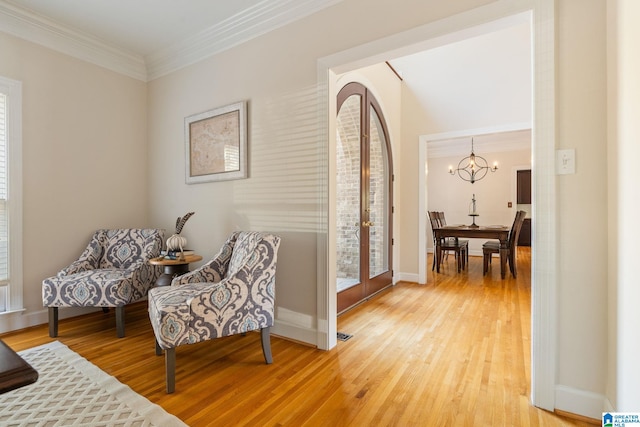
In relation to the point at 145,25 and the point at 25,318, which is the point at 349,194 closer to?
the point at 145,25

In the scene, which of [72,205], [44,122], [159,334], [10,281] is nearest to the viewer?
[159,334]

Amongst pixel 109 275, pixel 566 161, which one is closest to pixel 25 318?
pixel 109 275

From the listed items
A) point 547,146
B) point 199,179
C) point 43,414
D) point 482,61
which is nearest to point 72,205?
point 199,179

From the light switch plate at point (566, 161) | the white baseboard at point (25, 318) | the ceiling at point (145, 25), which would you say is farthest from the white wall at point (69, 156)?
the light switch plate at point (566, 161)

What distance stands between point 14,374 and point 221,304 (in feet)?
3.53

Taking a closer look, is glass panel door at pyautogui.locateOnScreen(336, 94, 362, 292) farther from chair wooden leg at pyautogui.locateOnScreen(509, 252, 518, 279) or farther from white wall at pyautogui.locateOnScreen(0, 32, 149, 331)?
chair wooden leg at pyautogui.locateOnScreen(509, 252, 518, 279)

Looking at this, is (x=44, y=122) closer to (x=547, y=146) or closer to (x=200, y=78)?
(x=200, y=78)

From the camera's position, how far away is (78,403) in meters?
1.72

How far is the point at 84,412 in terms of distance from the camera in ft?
5.39

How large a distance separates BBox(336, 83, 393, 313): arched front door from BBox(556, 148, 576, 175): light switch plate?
204 cm

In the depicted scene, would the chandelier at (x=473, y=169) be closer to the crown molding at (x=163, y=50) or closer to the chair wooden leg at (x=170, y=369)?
the crown molding at (x=163, y=50)

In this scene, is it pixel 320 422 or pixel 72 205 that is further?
pixel 72 205

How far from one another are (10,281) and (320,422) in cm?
309
